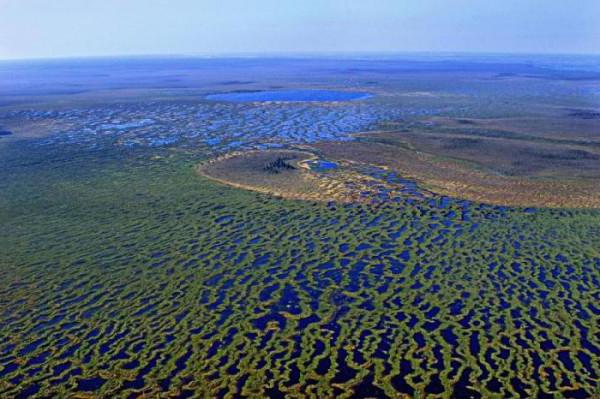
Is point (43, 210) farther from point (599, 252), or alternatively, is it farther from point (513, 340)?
point (599, 252)

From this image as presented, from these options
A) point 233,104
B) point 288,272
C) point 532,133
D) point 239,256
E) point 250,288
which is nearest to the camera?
point 250,288

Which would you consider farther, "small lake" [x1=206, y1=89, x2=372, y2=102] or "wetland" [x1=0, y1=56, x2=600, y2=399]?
"small lake" [x1=206, y1=89, x2=372, y2=102]

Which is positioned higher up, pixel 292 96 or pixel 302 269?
pixel 292 96

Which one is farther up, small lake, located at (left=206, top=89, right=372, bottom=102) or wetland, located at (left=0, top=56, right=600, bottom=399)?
small lake, located at (left=206, top=89, right=372, bottom=102)

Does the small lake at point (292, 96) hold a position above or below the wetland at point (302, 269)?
above

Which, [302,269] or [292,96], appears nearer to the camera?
[302,269]

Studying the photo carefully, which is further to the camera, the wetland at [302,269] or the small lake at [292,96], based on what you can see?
the small lake at [292,96]

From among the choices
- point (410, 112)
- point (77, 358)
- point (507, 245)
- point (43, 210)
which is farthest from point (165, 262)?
point (410, 112)

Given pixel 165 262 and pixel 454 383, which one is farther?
pixel 165 262
